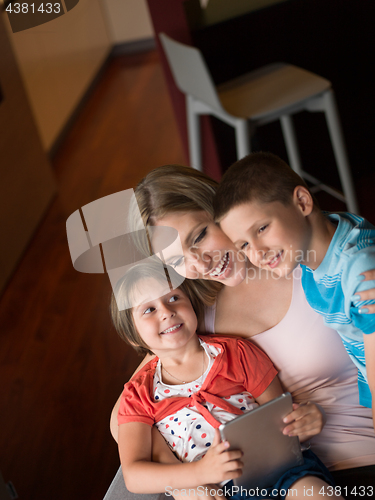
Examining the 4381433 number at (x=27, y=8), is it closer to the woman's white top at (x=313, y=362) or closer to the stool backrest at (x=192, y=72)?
the woman's white top at (x=313, y=362)

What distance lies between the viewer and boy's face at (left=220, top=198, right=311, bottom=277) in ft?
1.74

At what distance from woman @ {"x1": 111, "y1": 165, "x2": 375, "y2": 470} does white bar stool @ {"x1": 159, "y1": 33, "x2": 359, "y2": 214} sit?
0.74m

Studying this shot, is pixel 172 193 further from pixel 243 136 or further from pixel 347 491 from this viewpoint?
pixel 243 136

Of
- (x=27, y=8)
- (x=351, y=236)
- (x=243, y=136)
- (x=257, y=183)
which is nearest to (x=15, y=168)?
(x=27, y=8)

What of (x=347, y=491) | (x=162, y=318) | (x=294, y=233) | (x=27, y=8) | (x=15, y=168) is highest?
(x=27, y=8)

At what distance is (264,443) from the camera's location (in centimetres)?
55

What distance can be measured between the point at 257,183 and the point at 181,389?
310 mm

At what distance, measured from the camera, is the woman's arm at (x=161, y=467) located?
21.4 inches

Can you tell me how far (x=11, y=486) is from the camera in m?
0.65

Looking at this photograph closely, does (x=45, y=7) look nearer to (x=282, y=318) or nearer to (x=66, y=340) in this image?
(x=66, y=340)

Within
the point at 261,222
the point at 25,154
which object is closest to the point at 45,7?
the point at 25,154

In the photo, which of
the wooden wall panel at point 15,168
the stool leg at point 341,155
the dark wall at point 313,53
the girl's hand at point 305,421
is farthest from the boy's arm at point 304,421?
the dark wall at point 313,53

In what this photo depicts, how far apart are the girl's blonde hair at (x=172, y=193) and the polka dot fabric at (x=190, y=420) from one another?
7.7 inches

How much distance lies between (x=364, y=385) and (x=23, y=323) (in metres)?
0.45
